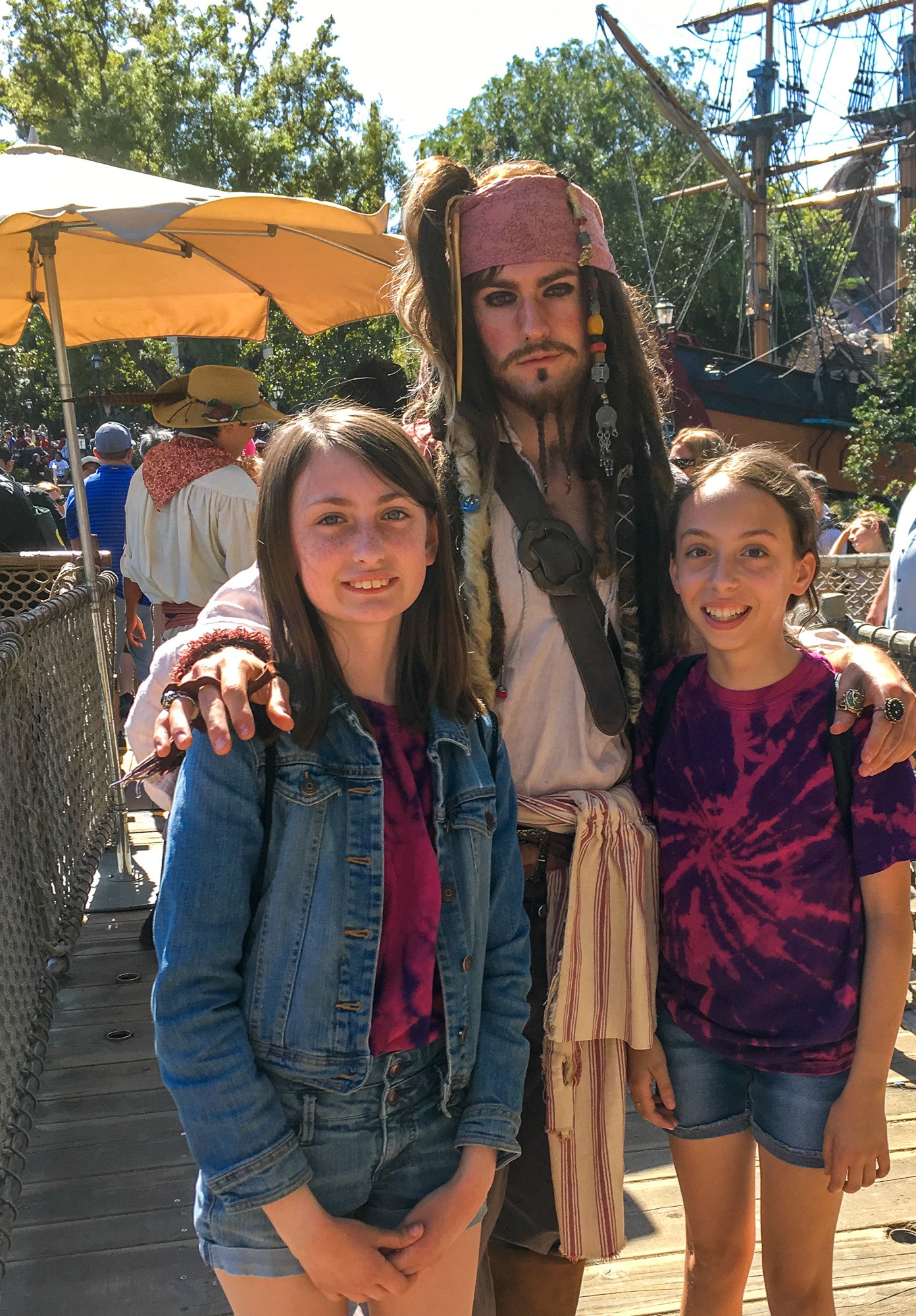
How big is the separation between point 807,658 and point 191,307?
17.0 feet

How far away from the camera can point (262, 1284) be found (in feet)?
4.56

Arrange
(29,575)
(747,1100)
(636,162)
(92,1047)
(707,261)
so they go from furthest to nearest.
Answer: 1. (636,162)
2. (707,261)
3. (29,575)
4. (92,1047)
5. (747,1100)

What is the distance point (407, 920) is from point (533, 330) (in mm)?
1091

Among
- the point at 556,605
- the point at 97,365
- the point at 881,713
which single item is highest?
the point at 97,365

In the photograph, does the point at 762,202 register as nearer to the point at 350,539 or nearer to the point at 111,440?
the point at 111,440

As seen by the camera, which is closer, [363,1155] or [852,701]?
[363,1155]

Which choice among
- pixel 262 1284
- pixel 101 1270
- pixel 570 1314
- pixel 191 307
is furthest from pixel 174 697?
pixel 191 307

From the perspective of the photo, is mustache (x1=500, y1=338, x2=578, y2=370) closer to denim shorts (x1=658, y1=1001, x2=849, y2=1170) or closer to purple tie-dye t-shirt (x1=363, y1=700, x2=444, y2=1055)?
purple tie-dye t-shirt (x1=363, y1=700, x2=444, y2=1055)

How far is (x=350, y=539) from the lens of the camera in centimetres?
155

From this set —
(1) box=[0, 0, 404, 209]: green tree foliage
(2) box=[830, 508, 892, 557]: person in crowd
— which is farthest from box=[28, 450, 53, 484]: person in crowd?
(2) box=[830, 508, 892, 557]: person in crowd

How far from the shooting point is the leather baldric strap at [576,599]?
1.91 meters

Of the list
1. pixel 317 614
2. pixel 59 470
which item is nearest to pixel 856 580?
pixel 317 614

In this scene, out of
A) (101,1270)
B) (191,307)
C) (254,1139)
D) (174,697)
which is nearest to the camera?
(254,1139)

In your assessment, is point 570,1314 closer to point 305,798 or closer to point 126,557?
point 305,798
